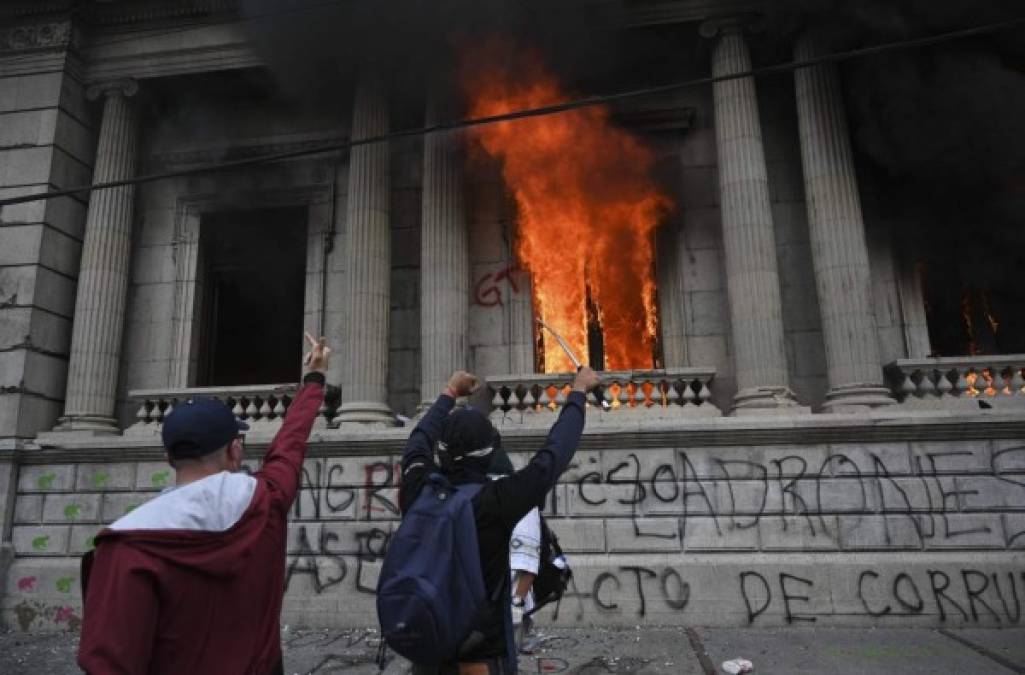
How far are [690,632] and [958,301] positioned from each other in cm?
677

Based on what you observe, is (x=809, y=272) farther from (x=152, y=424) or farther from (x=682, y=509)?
(x=152, y=424)

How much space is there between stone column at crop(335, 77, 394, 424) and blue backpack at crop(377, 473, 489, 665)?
6952 mm

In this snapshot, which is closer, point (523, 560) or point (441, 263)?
point (523, 560)

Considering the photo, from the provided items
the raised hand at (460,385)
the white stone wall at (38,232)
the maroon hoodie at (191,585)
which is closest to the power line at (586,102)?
the raised hand at (460,385)

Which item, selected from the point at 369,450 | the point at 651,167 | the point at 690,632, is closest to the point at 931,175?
the point at 651,167

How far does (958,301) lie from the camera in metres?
10.1

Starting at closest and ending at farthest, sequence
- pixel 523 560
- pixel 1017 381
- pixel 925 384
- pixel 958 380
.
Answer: pixel 523 560
pixel 1017 381
pixel 958 380
pixel 925 384

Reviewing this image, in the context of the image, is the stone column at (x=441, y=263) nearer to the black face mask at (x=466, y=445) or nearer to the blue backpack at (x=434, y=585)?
the black face mask at (x=466, y=445)

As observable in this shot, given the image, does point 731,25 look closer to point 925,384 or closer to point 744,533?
point 925,384

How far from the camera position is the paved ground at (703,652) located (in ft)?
19.5

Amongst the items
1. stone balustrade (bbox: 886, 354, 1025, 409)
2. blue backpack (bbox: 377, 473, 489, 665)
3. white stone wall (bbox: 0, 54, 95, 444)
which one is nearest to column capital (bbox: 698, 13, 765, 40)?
stone balustrade (bbox: 886, 354, 1025, 409)

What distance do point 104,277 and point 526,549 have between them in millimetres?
9119

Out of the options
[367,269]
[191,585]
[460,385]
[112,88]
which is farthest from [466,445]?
[112,88]

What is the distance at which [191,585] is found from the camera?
1.78 metres
